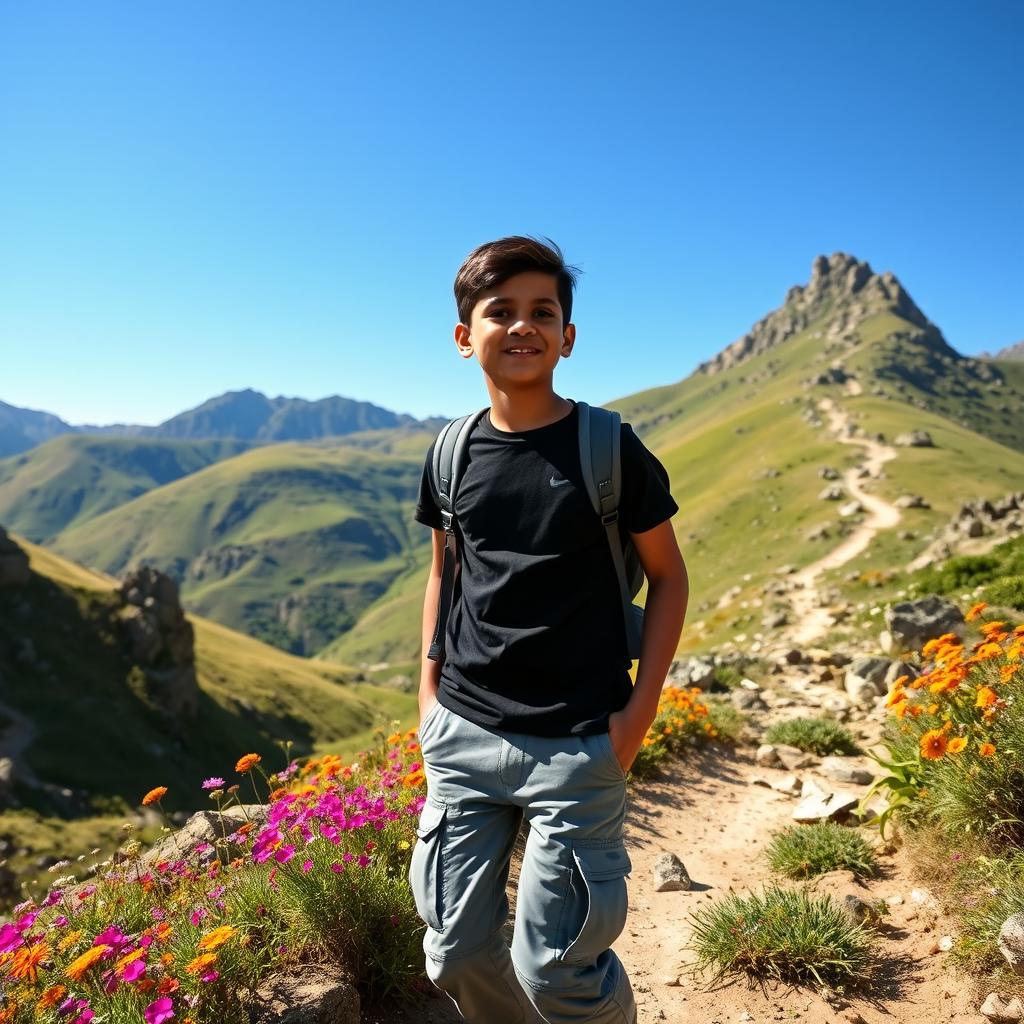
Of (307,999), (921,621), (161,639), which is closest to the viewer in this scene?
(307,999)

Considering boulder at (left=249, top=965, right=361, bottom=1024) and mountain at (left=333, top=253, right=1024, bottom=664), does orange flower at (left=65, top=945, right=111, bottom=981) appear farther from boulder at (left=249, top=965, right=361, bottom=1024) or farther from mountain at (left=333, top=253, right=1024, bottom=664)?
mountain at (left=333, top=253, right=1024, bottom=664)

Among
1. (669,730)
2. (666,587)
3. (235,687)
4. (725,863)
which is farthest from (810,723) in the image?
(235,687)

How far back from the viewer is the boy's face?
327 cm

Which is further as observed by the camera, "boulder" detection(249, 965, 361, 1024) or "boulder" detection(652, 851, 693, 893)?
"boulder" detection(652, 851, 693, 893)

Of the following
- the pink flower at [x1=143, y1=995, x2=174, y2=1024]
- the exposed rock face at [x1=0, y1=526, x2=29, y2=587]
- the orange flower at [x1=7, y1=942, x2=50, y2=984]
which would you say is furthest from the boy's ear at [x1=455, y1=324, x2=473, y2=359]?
the exposed rock face at [x1=0, y1=526, x2=29, y2=587]

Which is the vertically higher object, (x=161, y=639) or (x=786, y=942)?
(x=786, y=942)

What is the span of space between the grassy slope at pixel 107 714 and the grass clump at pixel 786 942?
48.9 meters

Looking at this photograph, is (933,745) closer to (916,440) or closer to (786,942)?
(786,942)

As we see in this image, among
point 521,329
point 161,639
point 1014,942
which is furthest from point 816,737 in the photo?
point 161,639

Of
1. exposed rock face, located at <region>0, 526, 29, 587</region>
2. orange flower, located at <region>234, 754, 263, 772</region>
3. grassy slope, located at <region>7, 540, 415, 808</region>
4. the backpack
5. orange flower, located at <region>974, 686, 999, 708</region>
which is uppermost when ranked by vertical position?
the backpack

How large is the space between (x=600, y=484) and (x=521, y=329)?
83 centimetres

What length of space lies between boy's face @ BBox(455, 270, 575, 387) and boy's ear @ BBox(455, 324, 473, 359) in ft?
0.75

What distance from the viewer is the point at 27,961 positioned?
9.57 ft

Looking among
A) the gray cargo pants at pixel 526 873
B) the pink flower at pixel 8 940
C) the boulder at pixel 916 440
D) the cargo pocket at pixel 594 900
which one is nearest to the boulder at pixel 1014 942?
the gray cargo pants at pixel 526 873
